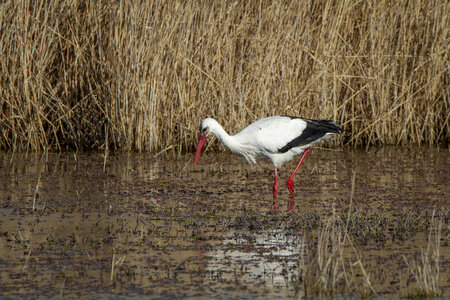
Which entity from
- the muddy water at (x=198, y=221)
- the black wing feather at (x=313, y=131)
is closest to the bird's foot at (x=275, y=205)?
the muddy water at (x=198, y=221)

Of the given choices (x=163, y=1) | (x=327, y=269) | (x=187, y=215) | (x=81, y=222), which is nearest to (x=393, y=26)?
(x=163, y=1)

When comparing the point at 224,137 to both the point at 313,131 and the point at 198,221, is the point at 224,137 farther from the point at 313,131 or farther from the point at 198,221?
the point at 198,221

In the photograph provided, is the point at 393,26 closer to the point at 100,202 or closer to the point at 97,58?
the point at 97,58

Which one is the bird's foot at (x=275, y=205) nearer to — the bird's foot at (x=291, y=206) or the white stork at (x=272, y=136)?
the bird's foot at (x=291, y=206)

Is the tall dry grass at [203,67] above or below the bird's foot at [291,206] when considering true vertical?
above

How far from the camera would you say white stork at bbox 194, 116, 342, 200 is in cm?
809

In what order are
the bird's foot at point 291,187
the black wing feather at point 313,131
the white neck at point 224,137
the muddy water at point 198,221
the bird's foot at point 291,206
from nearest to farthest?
the muddy water at point 198,221
the bird's foot at point 291,206
the bird's foot at point 291,187
the white neck at point 224,137
the black wing feather at point 313,131

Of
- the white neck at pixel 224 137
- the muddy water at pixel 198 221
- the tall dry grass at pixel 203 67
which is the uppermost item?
the tall dry grass at pixel 203 67

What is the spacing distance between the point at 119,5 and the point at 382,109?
3885 millimetres

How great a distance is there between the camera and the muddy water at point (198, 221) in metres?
4.51

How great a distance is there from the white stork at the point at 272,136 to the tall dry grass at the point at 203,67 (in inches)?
52.9

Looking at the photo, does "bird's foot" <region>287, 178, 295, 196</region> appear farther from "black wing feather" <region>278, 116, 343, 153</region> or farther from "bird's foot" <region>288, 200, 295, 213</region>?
"black wing feather" <region>278, 116, 343, 153</region>

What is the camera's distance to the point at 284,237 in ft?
18.4

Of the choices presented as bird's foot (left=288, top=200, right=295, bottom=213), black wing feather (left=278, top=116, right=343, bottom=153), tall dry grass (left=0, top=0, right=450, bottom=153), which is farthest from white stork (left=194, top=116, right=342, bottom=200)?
tall dry grass (left=0, top=0, right=450, bottom=153)
